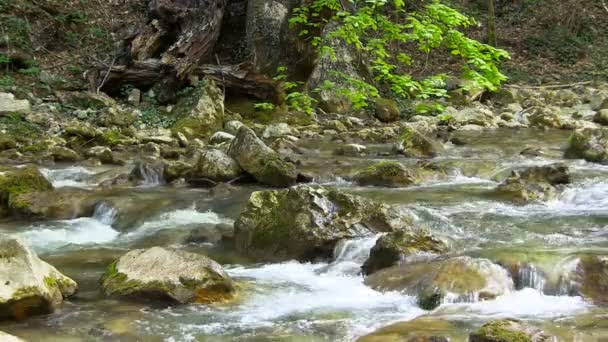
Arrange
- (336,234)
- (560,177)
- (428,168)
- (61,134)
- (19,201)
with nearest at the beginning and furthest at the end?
(336,234), (19,201), (560,177), (428,168), (61,134)

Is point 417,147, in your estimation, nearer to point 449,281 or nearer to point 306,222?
point 306,222

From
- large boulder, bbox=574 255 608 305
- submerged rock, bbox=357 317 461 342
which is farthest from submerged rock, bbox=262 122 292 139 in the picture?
submerged rock, bbox=357 317 461 342

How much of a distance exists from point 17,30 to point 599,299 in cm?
1479

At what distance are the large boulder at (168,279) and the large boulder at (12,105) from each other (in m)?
8.66

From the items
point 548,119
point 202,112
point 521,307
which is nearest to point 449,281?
point 521,307

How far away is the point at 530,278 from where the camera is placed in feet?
15.4

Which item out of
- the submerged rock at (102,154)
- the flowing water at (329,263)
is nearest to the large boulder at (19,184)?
the flowing water at (329,263)

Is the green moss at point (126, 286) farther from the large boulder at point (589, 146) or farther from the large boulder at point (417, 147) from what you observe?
the large boulder at point (589, 146)

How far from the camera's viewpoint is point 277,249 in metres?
5.86

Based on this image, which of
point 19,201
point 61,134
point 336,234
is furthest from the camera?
point 61,134

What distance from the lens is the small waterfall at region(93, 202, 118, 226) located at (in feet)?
23.6

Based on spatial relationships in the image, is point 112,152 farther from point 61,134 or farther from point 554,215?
point 554,215

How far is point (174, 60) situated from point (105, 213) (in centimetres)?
767

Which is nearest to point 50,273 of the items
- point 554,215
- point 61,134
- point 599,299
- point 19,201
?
Answer: point 19,201
